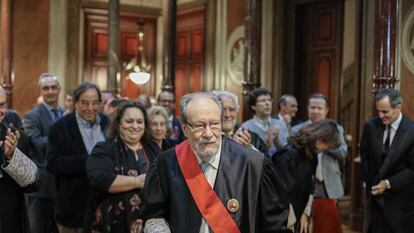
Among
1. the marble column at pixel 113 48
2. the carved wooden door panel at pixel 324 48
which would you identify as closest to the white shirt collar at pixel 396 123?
the carved wooden door panel at pixel 324 48

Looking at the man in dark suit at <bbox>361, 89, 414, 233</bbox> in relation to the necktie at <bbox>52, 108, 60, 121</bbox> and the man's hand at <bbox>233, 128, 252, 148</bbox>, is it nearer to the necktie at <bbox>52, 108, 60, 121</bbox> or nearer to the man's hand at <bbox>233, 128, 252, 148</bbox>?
the man's hand at <bbox>233, 128, 252, 148</bbox>

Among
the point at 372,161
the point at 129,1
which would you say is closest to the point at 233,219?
the point at 372,161

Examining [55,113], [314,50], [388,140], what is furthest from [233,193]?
[314,50]

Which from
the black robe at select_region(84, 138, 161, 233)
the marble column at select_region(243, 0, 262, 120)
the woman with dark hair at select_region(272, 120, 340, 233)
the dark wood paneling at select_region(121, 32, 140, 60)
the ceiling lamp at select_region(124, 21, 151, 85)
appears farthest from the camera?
the dark wood paneling at select_region(121, 32, 140, 60)

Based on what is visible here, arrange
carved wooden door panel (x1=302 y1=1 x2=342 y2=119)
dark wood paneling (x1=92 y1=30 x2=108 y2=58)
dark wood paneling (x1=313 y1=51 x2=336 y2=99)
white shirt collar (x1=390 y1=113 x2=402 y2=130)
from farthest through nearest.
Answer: dark wood paneling (x1=92 y1=30 x2=108 y2=58)
dark wood paneling (x1=313 y1=51 x2=336 y2=99)
carved wooden door panel (x1=302 y1=1 x2=342 y2=119)
white shirt collar (x1=390 y1=113 x2=402 y2=130)

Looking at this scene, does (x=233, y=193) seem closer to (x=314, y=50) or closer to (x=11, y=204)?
(x=11, y=204)

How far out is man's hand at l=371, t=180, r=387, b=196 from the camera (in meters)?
4.21

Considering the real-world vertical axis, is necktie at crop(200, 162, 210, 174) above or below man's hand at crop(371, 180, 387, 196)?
above

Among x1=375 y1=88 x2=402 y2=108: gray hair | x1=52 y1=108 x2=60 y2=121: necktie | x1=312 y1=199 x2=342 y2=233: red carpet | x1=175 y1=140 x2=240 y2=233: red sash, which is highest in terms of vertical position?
x1=375 y1=88 x2=402 y2=108: gray hair

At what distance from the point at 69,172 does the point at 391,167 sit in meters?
2.21

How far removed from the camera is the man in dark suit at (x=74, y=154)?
398 centimetres

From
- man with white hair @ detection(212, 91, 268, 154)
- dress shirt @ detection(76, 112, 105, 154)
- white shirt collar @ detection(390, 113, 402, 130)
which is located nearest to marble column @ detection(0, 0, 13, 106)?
dress shirt @ detection(76, 112, 105, 154)

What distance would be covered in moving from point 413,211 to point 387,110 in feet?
2.43

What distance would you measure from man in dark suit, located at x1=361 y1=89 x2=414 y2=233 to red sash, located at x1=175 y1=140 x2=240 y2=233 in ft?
7.42
